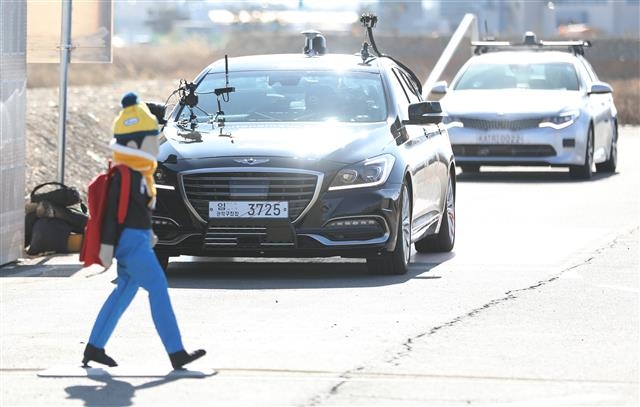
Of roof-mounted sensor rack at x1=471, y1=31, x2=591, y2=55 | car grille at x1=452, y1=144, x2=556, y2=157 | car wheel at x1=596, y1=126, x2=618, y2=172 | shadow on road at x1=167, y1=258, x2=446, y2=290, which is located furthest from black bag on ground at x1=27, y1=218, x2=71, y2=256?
roof-mounted sensor rack at x1=471, y1=31, x2=591, y2=55

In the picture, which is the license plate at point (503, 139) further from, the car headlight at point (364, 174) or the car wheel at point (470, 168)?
the car headlight at point (364, 174)

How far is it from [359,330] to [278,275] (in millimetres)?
2958

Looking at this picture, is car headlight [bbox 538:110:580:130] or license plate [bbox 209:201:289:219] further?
car headlight [bbox 538:110:580:130]

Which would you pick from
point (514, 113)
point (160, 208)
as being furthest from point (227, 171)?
point (514, 113)

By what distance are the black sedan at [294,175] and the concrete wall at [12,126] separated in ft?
4.25

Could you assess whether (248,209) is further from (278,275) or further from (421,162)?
(421,162)

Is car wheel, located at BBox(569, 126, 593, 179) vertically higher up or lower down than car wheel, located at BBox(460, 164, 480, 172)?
higher up

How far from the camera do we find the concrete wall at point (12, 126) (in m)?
14.6

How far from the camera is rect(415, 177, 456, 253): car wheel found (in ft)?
50.9

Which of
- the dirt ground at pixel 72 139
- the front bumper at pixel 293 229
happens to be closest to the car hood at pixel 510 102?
the dirt ground at pixel 72 139

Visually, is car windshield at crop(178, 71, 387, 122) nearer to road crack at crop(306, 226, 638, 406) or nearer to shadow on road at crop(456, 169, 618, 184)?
road crack at crop(306, 226, 638, 406)

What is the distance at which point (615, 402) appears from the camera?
8.42 metres

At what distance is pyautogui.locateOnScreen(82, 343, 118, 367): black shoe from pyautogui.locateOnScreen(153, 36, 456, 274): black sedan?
12.4ft

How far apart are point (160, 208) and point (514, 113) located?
1131 centimetres
